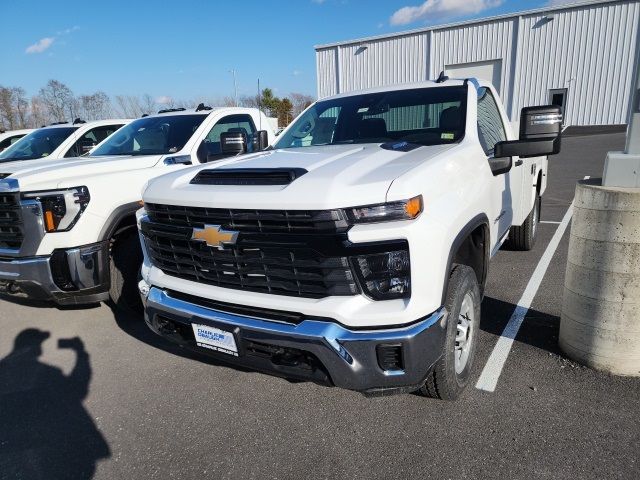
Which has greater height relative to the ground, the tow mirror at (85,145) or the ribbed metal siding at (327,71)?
the ribbed metal siding at (327,71)

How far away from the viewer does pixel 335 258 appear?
2.11 meters

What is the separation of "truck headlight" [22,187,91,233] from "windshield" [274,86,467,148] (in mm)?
1736

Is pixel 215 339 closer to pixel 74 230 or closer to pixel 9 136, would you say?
pixel 74 230

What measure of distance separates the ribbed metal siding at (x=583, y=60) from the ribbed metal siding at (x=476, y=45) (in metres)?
0.76

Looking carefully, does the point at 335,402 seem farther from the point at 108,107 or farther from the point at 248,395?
the point at 108,107

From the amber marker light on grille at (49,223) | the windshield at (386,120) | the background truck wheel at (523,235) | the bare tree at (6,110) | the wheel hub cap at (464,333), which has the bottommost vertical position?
the background truck wheel at (523,235)

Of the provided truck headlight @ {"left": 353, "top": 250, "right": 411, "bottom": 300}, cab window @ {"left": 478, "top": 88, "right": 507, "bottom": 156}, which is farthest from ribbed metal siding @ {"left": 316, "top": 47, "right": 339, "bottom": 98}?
truck headlight @ {"left": 353, "top": 250, "right": 411, "bottom": 300}

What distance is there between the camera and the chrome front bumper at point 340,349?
6.82 ft

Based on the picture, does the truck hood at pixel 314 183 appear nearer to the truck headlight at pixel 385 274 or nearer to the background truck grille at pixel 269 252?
the background truck grille at pixel 269 252

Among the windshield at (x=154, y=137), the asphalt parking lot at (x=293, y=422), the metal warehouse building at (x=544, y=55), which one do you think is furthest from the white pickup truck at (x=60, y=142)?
the metal warehouse building at (x=544, y=55)

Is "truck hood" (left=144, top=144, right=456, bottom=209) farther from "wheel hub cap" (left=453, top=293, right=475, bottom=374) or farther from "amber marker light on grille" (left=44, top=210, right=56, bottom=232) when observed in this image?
"amber marker light on grille" (left=44, top=210, right=56, bottom=232)

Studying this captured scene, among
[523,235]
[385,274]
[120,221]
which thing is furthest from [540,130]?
[120,221]

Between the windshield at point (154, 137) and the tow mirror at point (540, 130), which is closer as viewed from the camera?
the tow mirror at point (540, 130)

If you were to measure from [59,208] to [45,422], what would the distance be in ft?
5.47
